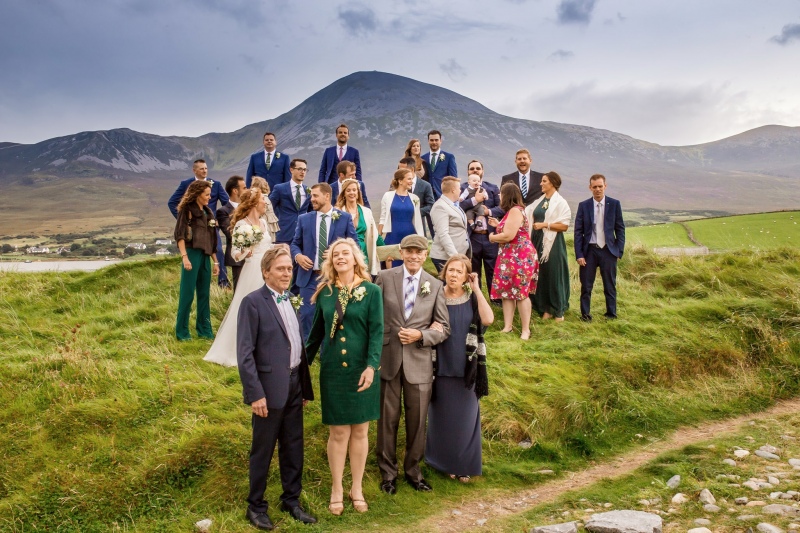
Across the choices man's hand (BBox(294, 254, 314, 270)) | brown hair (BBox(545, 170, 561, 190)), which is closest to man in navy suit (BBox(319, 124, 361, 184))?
brown hair (BBox(545, 170, 561, 190))

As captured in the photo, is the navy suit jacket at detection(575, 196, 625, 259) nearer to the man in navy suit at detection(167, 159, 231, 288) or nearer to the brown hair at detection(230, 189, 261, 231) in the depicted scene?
the brown hair at detection(230, 189, 261, 231)

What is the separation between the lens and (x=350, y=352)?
4766mm

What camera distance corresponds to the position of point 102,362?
7293mm

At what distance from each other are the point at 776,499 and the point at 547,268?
547 cm

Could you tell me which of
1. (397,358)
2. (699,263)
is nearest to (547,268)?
(397,358)

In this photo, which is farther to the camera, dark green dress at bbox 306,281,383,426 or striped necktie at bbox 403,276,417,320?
striped necktie at bbox 403,276,417,320

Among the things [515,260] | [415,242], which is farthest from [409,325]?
[515,260]

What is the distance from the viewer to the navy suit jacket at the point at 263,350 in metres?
4.39

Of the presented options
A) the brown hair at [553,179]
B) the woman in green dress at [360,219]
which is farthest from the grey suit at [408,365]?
the brown hair at [553,179]

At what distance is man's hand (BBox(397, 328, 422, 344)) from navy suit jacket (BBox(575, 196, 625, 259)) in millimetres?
5426

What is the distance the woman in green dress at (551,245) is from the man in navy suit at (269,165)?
5.03 m

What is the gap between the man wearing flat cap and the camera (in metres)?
5.23

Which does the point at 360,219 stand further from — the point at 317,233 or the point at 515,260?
the point at 515,260

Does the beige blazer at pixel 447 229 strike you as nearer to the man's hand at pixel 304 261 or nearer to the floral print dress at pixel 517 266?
the floral print dress at pixel 517 266
